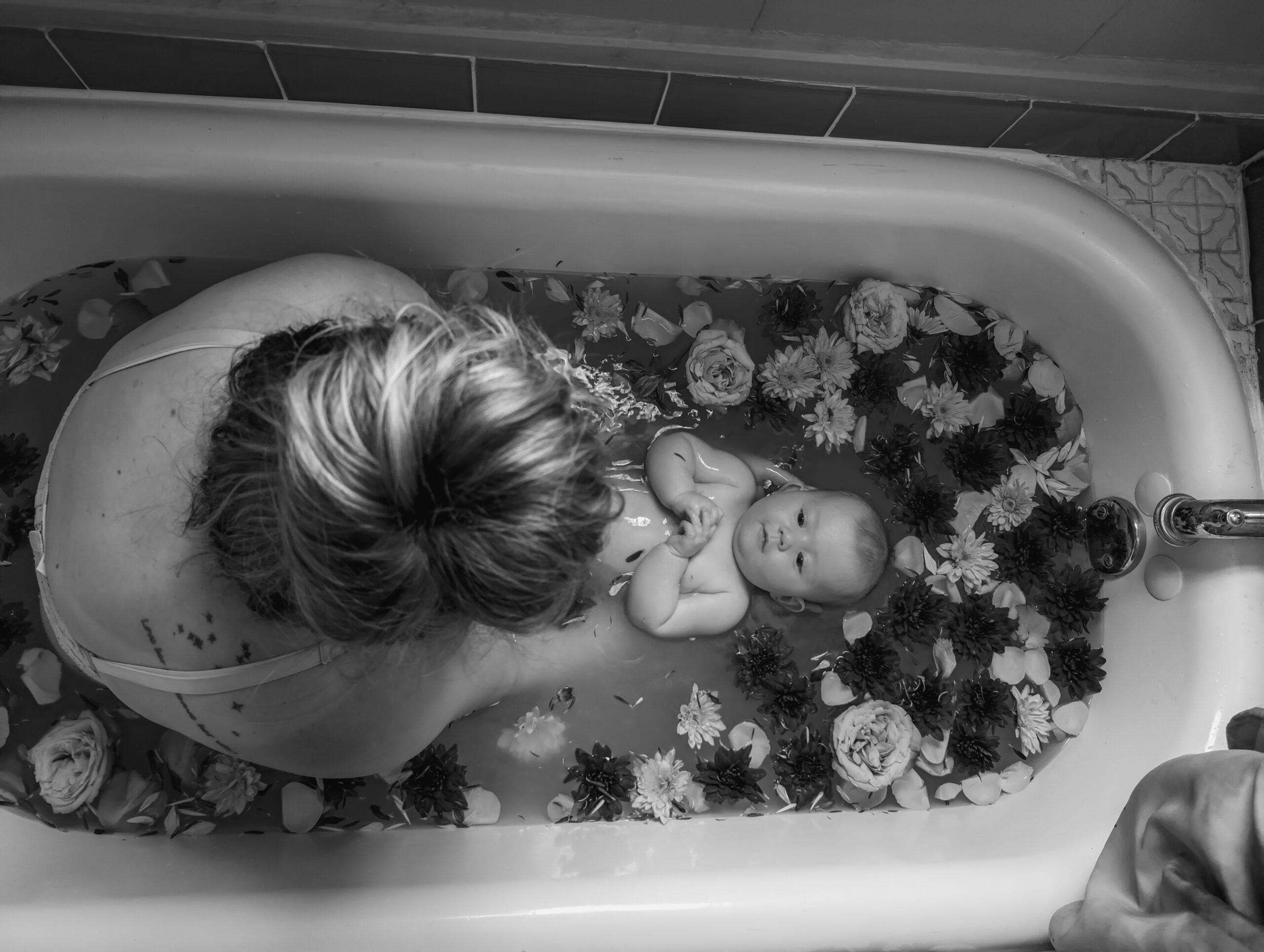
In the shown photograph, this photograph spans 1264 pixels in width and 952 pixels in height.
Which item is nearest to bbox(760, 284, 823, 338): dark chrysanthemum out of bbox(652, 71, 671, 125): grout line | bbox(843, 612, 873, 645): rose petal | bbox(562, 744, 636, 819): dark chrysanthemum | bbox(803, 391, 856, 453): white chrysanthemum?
bbox(803, 391, 856, 453): white chrysanthemum

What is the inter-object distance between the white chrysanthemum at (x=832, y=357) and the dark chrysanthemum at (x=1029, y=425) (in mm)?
244

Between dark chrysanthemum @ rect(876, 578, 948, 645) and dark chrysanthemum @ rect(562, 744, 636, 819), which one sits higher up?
dark chrysanthemum @ rect(876, 578, 948, 645)

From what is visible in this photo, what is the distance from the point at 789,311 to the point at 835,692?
55 cm

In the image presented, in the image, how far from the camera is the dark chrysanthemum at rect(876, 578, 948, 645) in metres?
1.22

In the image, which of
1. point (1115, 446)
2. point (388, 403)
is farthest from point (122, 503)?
point (1115, 446)

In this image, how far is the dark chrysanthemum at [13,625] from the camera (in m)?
1.05

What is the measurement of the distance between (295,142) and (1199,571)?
1.22 meters

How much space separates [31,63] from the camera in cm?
87

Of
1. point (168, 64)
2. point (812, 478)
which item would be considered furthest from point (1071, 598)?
point (168, 64)

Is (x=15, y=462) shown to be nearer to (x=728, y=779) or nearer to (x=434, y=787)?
(x=434, y=787)

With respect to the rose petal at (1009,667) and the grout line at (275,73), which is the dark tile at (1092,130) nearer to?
the rose petal at (1009,667)

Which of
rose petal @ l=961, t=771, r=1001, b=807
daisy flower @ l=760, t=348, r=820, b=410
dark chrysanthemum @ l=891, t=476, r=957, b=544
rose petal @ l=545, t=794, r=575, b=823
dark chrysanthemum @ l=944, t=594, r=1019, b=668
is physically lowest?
rose petal @ l=545, t=794, r=575, b=823

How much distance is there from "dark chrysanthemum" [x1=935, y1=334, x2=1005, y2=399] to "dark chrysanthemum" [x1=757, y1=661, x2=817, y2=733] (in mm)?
508

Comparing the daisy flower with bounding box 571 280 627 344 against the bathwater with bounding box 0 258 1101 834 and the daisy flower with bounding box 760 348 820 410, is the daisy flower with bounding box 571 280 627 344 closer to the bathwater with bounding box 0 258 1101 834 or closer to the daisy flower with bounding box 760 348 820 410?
the bathwater with bounding box 0 258 1101 834
